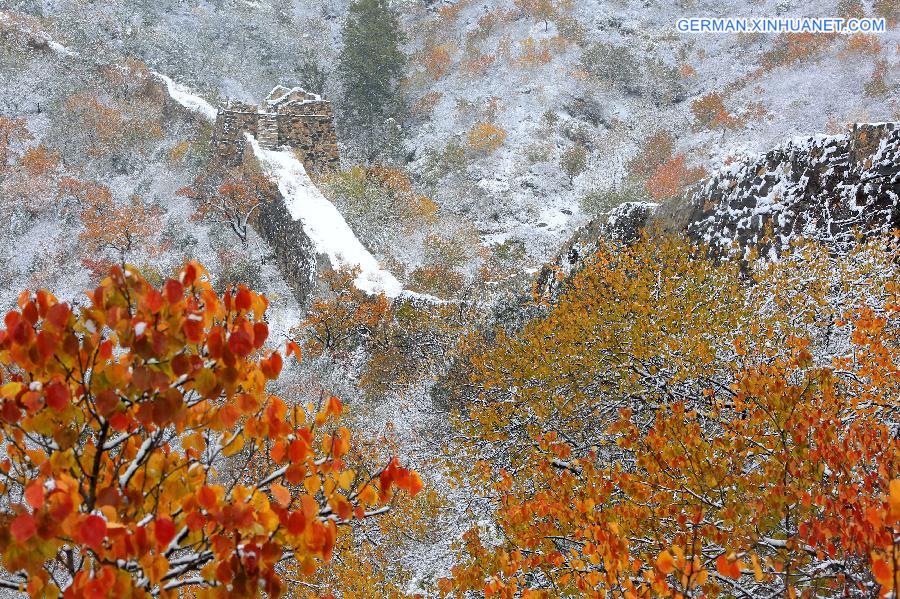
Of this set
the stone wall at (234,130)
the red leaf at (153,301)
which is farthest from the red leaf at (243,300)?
the stone wall at (234,130)

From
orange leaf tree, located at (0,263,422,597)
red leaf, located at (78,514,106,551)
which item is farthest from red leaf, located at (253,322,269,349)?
red leaf, located at (78,514,106,551)

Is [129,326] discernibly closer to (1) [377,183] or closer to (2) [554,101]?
(1) [377,183]

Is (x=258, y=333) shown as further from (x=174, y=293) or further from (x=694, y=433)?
(x=694, y=433)

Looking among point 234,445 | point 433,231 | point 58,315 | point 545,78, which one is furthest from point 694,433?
point 545,78

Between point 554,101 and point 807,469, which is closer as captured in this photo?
point 807,469

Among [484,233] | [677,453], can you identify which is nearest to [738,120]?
A: [484,233]

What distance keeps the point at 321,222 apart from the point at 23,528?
47.5ft

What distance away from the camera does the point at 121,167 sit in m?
19.4

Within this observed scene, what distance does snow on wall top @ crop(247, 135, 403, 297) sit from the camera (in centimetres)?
1388

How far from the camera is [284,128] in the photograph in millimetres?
19625

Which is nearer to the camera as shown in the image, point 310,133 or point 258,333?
point 258,333

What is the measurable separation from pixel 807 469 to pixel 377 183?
16940 mm

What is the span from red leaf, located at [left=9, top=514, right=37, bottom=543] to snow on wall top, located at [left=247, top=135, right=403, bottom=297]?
11520mm

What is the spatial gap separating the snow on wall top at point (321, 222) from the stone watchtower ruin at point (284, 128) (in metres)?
0.54
